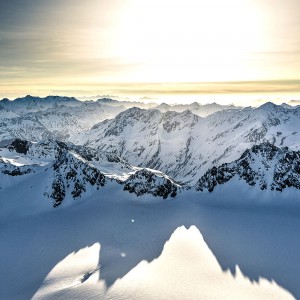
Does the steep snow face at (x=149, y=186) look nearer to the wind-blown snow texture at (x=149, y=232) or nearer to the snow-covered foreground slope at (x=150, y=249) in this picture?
the wind-blown snow texture at (x=149, y=232)

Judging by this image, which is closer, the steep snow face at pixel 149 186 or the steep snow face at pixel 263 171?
the steep snow face at pixel 263 171

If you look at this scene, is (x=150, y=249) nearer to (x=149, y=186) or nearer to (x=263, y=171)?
(x=149, y=186)

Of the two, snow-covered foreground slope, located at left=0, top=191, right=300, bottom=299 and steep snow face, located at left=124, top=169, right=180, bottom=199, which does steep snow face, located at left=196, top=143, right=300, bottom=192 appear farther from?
steep snow face, located at left=124, top=169, right=180, bottom=199

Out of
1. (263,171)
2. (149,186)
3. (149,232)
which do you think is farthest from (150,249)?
(263,171)

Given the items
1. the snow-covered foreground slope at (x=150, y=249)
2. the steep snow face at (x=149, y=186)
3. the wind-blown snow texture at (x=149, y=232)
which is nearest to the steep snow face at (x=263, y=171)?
the wind-blown snow texture at (x=149, y=232)

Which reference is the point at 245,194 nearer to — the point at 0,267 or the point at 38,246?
the point at 38,246

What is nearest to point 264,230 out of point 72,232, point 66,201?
point 72,232

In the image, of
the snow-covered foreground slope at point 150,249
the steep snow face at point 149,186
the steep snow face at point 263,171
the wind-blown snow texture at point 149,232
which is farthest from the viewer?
the steep snow face at point 149,186
